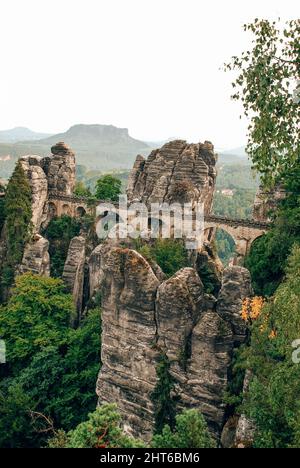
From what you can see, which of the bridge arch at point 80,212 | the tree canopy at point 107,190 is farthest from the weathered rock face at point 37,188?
the tree canopy at point 107,190

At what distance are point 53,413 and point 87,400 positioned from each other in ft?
7.38

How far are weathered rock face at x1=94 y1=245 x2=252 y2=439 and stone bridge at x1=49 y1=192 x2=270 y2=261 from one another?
15000 mm

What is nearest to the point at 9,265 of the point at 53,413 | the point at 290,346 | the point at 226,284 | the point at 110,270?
the point at 53,413

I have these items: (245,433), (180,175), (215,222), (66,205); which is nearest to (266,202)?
(215,222)

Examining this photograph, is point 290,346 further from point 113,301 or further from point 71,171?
point 71,171

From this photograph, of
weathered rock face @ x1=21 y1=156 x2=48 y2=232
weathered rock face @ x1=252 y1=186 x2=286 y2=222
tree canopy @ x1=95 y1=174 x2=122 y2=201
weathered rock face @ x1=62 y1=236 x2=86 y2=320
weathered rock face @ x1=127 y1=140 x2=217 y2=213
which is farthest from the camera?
tree canopy @ x1=95 y1=174 x2=122 y2=201

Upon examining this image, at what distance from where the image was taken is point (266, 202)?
31969 millimetres

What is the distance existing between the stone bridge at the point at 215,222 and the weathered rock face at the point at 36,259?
6.47 metres

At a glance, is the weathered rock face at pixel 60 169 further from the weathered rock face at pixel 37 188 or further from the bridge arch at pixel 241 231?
the bridge arch at pixel 241 231

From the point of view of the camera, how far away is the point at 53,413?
2380 cm

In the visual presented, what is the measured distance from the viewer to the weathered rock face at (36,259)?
32.3 meters

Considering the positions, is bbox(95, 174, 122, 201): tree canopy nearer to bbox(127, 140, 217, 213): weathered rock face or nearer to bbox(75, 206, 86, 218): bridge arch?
bbox(75, 206, 86, 218): bridge arch

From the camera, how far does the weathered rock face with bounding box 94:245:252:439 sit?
1725 centimetres

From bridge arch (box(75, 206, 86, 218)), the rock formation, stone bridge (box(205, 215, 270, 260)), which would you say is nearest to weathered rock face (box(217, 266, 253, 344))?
stone bridge (box(205, 215, 270, 260))
